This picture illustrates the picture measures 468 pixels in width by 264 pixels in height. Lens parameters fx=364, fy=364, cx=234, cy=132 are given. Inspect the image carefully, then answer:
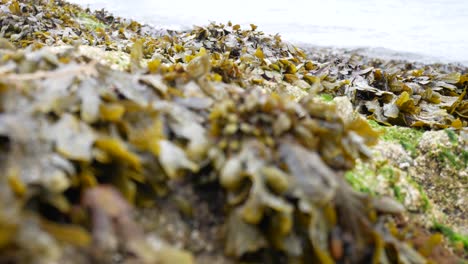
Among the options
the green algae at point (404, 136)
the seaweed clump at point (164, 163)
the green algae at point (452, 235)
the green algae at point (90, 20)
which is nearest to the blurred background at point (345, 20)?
the green algae at point (90, 20)

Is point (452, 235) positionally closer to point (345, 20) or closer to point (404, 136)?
point (404, 136)

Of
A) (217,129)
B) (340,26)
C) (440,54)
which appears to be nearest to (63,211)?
(217,129)

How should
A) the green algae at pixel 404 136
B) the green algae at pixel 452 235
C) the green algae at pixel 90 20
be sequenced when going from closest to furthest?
the green algae at pixel 452 235 → the green algae at pixel 404 136 → the green algae at pixel 90 20

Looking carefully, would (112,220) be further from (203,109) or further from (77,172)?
(203,109)

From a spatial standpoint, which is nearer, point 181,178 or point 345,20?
point 181,178

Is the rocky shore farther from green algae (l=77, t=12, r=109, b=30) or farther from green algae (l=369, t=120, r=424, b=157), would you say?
green algae (l=77, t=12, r=109, b=30)

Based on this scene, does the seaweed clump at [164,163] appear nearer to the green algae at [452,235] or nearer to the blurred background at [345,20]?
the green algae at [452,235]

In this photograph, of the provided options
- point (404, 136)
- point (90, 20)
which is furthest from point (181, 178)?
point (90, 20)

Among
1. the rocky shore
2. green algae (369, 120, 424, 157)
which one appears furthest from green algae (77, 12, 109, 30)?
green algae (369, 120, 424, 157)
